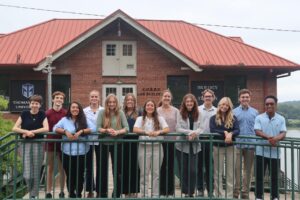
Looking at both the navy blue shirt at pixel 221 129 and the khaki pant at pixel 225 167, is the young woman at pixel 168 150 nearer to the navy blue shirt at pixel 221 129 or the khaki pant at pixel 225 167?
the navy blue shirt at pixel 221 129

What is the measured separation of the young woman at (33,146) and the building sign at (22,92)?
40.8 ft

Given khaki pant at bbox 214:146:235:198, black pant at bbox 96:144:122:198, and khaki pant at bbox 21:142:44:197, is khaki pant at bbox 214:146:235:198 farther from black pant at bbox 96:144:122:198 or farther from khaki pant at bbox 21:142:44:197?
khaki pant at bbox 21:142:44:197

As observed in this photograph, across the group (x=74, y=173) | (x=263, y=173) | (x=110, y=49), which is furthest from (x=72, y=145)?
(x=110, y=49)

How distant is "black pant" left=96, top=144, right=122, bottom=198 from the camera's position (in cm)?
618

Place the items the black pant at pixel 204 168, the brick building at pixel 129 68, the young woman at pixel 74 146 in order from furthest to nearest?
the brick building at pixel 129 68 → the black pant at pixel 204 168 → the young woman at pixel 74 146

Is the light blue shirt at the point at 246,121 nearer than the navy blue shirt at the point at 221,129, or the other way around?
the navy blue shirt at the point at 221,129

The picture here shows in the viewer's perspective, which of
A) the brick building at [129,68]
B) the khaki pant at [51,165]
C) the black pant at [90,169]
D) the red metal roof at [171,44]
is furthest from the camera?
the red metal roof at [171,44]

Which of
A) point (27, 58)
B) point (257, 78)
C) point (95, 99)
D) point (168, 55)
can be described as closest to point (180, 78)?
point (168, 55)

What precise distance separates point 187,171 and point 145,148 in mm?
813

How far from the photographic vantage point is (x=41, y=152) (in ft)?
20.7

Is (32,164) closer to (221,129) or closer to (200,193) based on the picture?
(200,193)

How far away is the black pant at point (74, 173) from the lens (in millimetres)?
6199

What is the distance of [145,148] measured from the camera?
6148mm

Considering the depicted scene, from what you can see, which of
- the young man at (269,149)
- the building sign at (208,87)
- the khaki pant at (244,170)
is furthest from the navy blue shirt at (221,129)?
the building sign at (208,87)
